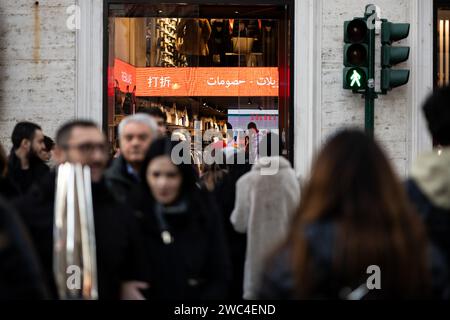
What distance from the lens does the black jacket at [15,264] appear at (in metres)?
2.61

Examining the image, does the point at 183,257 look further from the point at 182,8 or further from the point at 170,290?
the point at 182,8

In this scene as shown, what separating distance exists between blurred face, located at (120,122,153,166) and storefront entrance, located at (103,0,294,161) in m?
5.53

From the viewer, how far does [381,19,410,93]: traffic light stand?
34.0 ft

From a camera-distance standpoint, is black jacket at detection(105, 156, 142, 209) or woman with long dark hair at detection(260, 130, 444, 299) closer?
woman with long dark hair at detection(260, 130, 444, 299)

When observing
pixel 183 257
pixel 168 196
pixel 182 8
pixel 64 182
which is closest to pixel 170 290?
pixel 183 257

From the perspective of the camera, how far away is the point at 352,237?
276cm

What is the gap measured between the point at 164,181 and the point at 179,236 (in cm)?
30

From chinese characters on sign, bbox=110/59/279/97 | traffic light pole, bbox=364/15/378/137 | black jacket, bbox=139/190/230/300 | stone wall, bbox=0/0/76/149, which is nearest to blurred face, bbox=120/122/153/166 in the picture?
black jacket, bbox=139/190/230/300

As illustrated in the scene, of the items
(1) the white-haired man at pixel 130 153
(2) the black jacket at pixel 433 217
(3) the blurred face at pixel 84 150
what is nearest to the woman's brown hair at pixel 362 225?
(2) the black jacket at pixel 433 217

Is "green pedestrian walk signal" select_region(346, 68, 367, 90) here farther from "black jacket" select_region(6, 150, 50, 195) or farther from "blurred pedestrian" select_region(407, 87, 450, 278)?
"blurred pedestrian" select_region(407, 87, 450, 278)

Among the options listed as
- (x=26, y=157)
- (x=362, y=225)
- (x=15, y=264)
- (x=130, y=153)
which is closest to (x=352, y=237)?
(x=362, y=225)

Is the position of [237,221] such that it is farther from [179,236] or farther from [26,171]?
[179,236]

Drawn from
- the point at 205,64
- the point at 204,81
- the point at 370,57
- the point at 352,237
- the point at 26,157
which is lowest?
the point at 352,237

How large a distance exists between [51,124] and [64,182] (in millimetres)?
7168
